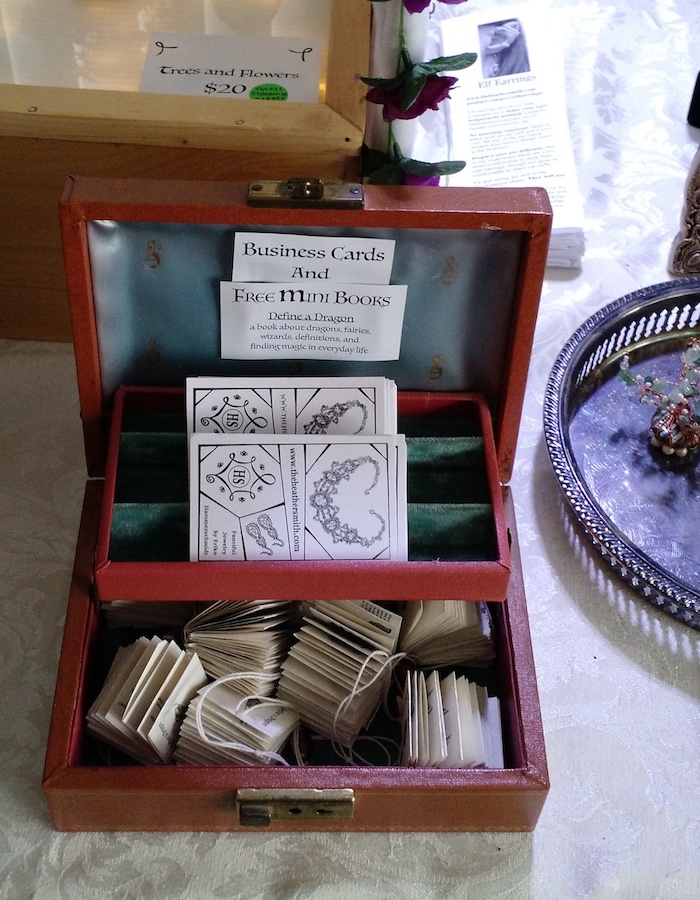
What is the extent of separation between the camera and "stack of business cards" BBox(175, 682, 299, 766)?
0.80 meters

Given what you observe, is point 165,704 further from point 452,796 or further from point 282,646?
point 452,796

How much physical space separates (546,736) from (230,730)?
0.28 metres

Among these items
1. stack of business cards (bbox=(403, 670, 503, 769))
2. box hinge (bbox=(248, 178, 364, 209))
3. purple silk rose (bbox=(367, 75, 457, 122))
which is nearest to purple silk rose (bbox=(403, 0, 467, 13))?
purple silk rose (bbox=(367, 75, 457, 122))

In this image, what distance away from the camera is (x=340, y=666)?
855mm

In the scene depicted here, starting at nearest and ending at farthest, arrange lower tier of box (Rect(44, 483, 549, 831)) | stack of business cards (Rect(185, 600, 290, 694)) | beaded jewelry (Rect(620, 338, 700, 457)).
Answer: lower tier of box (Rect(44, 483, 549, 831)) → stack of business cards (Rect(185, 600, 290, 694)) → beaded jewelry (Rect(620, 338, 700, 457))

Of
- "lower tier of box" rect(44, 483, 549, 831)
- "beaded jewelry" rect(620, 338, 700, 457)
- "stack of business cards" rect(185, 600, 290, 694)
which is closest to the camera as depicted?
"lower tier of box" rect(44, 483, 549, 831)

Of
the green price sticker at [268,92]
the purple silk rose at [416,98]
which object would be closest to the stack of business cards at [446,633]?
the purple silk rose at [416,98]

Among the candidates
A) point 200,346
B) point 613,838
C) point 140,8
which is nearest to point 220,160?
point 200,346

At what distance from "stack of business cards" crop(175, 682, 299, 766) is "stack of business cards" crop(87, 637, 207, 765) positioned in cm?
1

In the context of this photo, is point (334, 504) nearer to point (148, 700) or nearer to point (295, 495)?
point (295, 495)

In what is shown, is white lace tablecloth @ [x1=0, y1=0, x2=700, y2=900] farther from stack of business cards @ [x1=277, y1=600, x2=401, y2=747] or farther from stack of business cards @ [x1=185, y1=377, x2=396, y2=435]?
stack of business cards @ [x1=185, y1=377, x2=396, y2=435]

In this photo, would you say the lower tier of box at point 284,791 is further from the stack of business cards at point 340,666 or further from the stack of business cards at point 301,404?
the stack of business cards at point 301,404

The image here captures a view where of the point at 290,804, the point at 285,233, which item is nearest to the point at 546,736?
the point at 290,804

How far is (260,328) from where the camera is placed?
891 mm
